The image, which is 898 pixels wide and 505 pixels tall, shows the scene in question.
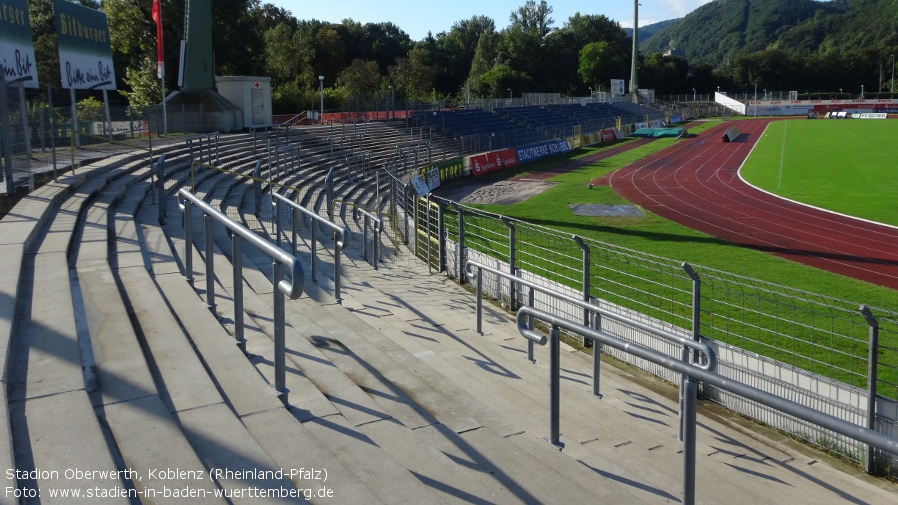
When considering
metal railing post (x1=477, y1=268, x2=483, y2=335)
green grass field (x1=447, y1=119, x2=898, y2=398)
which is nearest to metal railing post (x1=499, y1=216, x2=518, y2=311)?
green grass field (x1=447, y1=119, x2=898, y2=398)

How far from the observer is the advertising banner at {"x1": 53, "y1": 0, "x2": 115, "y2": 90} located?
18.9 metres

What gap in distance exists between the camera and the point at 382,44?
98375 mm

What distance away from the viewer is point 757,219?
24422mm

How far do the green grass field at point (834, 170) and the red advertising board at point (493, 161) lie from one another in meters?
13.0

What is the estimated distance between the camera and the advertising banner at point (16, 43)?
16.0 m

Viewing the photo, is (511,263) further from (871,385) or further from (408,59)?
(408,59)

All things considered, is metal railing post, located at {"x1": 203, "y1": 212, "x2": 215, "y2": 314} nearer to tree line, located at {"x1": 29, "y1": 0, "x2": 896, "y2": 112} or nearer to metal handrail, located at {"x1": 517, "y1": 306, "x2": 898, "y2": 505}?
metal handrail, located at {"x1": 517, "y1": 306, "x2": 898, "y2": 505}

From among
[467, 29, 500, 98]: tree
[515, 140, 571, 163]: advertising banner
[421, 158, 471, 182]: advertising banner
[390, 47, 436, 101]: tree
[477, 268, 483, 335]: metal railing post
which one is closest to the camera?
[477, 268, 483, 335]: metal railing post

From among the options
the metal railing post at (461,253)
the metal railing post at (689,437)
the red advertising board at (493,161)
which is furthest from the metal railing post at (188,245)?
the red advertising board at (493,161)

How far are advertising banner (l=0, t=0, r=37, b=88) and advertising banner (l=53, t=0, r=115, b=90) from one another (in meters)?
1.26

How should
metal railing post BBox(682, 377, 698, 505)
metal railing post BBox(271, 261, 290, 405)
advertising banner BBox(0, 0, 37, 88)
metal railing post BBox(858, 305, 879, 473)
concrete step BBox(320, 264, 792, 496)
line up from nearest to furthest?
metal railing post BBox(682, 377, 698, 505), metal railing post BBox(271, 261, 290, 405), concrete step BBox(320, 264, 792, 496), metal railing post BBox(858, 305, 879, 473), advertising banner BBox(0, 0, 37, 88)

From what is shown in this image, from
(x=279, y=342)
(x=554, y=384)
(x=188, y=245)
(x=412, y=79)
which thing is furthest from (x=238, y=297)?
(x=412, y=79)

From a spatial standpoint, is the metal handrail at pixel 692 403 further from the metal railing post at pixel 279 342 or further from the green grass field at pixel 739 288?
the green grass field at pixel 739 288

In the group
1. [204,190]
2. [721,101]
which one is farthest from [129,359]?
[721,101]
